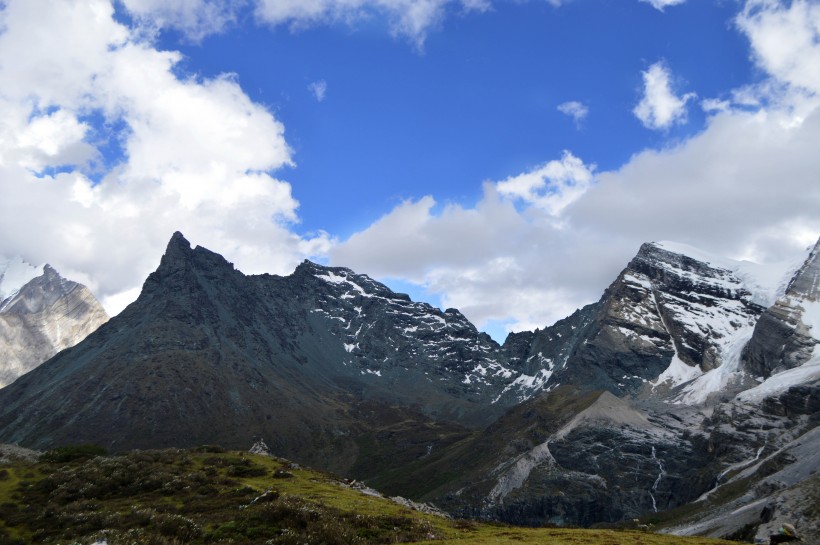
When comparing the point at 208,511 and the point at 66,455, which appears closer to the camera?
the point at 208,511

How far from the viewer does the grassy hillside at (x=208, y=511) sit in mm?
46188

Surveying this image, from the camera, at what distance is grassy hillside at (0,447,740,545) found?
46.2 metres

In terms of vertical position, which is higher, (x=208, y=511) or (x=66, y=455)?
(x=66, y=455)

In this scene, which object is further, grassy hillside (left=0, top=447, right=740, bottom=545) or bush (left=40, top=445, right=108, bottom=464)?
bush (left=40, top=445, right=108, bottom=464)

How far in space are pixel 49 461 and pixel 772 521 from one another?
88193 mm

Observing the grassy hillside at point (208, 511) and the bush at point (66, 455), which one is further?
the bush at point (66, 455)

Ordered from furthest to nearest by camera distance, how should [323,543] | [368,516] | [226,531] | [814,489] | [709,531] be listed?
[709,531]
[814,489]
[368,516]
[226,531]
[323,543]

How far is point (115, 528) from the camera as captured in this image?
48750 millimetres

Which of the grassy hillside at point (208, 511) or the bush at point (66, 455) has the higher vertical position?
the bush at point (66, 455)

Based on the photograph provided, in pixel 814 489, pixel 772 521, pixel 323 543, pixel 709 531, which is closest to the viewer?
pixel 323 543

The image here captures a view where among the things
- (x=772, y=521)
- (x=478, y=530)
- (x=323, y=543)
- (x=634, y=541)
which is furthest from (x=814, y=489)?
(x=323, y=543)

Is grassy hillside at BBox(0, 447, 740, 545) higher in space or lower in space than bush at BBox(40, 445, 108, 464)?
lower

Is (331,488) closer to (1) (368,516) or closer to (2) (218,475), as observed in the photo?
(2) (218,475)

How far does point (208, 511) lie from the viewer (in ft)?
183
